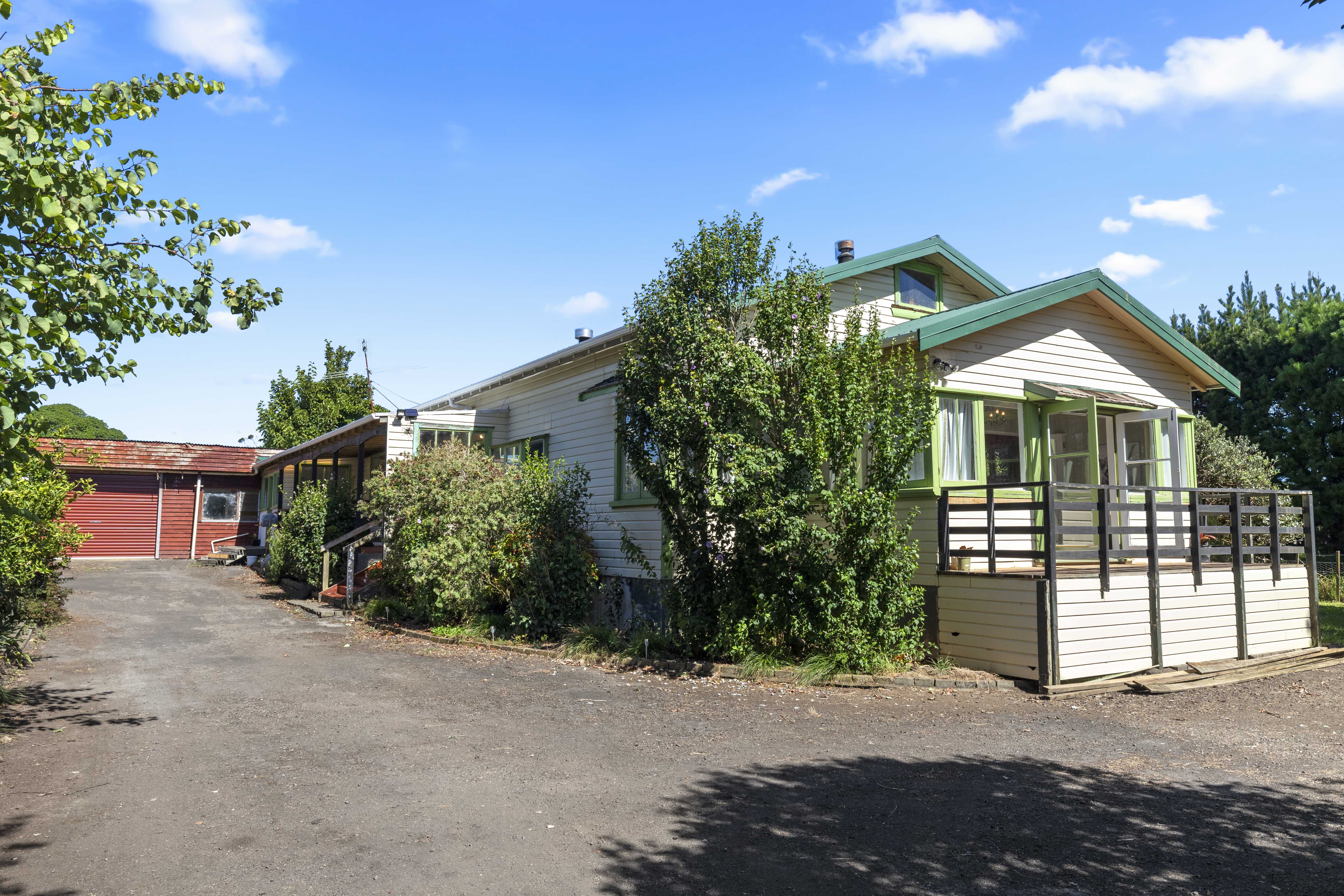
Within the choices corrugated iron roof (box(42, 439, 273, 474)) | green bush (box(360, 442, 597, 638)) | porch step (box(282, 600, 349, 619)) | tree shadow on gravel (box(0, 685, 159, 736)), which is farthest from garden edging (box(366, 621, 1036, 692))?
corrugated iron roof (box(42, 439, 273, 474))

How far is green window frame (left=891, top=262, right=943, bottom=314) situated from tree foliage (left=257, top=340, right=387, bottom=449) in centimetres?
2927

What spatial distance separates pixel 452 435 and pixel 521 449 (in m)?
1.43

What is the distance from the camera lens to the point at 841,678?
1001 centimetres

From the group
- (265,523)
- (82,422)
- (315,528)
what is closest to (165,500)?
(265,523)

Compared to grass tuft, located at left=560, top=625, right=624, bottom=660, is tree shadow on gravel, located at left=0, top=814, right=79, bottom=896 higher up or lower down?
lower down

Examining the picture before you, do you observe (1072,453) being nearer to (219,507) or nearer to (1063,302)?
(1063,302)

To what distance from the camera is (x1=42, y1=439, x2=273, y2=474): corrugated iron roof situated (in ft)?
97.9

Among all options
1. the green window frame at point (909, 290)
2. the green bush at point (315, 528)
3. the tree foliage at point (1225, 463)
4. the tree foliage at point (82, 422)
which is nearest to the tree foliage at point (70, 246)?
the green window frame at point (909, 290)

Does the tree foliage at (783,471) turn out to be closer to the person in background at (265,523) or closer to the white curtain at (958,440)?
the white curtain at (958,440)

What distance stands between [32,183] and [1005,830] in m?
6.55

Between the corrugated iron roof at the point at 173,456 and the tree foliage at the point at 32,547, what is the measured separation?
17579 mm

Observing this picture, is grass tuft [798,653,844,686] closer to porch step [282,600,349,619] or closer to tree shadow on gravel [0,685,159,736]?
tree shadow on gravel [0,685,159,736]

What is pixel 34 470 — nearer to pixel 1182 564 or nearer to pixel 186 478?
pixel 1182 564

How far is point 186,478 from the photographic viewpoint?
104 ft
